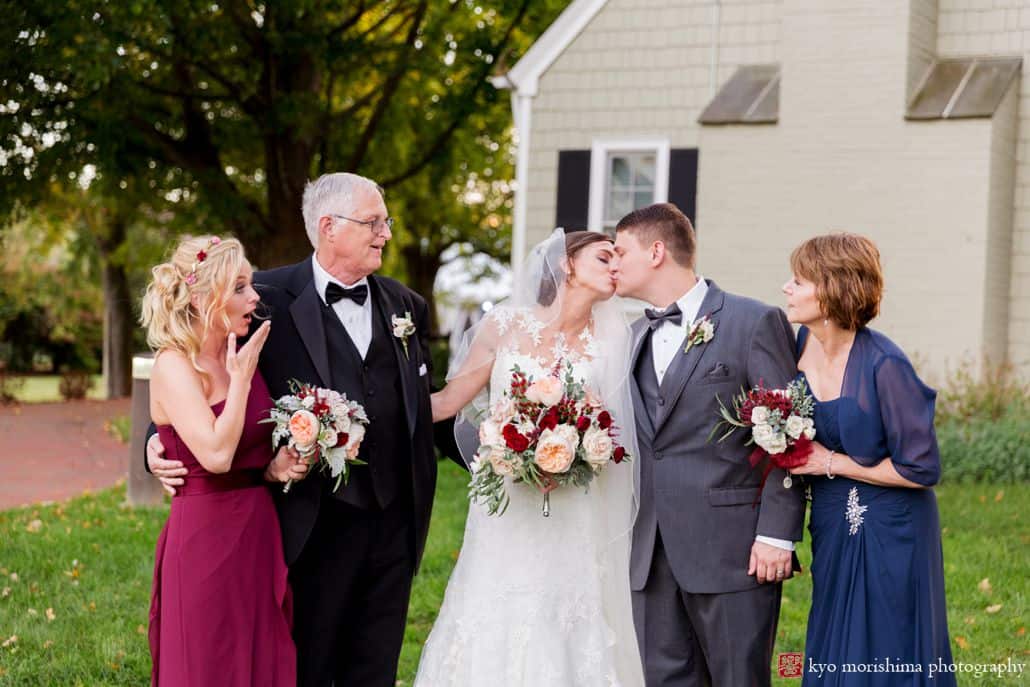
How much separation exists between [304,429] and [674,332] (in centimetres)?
167

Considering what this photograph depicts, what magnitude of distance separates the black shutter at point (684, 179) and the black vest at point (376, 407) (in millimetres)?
10228

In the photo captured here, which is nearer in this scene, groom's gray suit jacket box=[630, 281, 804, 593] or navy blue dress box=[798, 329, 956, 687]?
navy blue dress box=[798, 329, 956, 687]

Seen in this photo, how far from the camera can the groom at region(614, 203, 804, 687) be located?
15.7 ft

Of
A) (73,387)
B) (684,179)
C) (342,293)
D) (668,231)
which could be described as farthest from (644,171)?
(73,387)

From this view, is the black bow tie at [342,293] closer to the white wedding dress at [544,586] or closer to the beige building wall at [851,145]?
the white wedding dress at [544,586]

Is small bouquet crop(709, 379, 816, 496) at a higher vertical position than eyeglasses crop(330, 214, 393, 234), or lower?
lower

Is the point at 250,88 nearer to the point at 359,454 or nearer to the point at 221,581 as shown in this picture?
the point at 359,454

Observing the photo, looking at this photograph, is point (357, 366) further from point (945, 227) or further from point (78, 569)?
point (945, 227)

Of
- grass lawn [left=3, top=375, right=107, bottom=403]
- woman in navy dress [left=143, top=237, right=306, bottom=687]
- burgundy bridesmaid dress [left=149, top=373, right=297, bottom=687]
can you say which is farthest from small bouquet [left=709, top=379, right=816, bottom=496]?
grass lawn [left=3, top=375, right=107, bottom=403]

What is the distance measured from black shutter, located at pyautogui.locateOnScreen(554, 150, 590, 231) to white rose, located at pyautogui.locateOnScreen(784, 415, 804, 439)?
10.8m

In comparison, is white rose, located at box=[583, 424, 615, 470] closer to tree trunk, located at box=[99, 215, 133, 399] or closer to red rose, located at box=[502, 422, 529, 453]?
red rose, located at box=[502, 422, 529, 453]

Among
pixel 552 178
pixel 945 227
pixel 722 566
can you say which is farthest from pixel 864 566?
pixel 552 178

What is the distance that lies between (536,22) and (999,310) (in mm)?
8372

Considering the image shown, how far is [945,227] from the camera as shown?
13438 millimetres
